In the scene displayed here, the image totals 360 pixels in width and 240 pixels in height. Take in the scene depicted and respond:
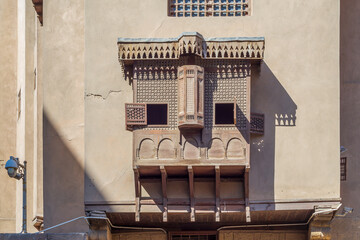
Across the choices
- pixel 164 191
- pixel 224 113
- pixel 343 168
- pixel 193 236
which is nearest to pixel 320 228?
pixel 343 168

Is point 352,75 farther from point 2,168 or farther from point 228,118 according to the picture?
point 2,168

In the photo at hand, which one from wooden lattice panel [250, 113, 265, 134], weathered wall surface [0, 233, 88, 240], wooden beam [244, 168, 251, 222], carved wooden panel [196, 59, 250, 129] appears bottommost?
weathered wall surface [0, 233, 88, 240]

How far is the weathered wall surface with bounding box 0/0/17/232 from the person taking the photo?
21594 millimetres

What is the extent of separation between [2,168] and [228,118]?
7.58m

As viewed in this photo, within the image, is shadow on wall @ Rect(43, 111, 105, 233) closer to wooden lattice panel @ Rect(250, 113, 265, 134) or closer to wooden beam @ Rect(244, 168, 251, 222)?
wooden beam @ Rect(244, 168, 251, 222)

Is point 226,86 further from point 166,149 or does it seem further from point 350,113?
point 350,113

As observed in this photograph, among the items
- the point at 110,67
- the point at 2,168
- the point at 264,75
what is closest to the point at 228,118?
the point at 264,75

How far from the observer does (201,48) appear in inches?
584

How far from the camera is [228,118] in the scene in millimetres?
17406

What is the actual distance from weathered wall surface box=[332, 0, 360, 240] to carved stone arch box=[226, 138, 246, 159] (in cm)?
296

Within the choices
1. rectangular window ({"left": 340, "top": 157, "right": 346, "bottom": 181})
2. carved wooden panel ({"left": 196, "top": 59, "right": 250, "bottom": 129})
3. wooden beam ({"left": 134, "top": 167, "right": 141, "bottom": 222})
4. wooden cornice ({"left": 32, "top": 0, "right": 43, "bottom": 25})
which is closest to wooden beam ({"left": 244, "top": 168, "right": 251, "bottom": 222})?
carved wooden panel ({"left": 196, "top": 59, "right": 250, "bottom": 129})

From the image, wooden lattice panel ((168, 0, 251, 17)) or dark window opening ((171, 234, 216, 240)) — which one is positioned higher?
wooden lattice panel ((168, 0, 251, 17))

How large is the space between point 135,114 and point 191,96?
3.89ft

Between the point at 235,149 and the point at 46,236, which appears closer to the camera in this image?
the point at 46,236
